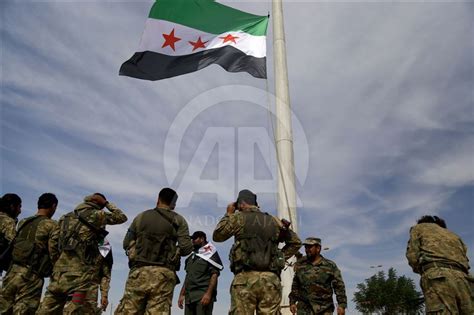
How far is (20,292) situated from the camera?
19.8ft

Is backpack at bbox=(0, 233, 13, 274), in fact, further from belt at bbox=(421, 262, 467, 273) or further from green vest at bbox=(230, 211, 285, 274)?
belt at bbox=(421, 262, 467, 273)

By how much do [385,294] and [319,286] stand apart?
145 ft

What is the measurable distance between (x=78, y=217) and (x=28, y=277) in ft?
4.34

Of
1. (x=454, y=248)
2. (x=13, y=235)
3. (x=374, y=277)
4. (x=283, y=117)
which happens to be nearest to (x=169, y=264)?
(x=13, y=235)

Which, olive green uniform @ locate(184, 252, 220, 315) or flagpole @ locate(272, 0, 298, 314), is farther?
flagpole @ locate(272, 0, 298, 314)

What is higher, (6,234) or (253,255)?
(6,234)

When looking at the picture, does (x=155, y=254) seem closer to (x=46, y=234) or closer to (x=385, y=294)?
(x=46, y=234)

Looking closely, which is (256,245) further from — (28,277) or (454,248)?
(28,277)

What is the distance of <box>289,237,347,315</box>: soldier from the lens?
21.5 ft

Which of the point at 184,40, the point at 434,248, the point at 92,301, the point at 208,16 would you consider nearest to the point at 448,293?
the point at 434,248

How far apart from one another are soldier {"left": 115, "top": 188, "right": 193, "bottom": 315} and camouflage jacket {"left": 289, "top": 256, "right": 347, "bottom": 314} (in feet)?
7.89

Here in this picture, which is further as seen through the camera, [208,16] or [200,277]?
[208,16]

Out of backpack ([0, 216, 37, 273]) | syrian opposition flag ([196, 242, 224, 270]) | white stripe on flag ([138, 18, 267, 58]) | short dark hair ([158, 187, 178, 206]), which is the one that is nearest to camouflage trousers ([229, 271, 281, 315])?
short dark hair ([158, 187, 178, 206])

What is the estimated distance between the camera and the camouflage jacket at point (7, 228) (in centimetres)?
639
